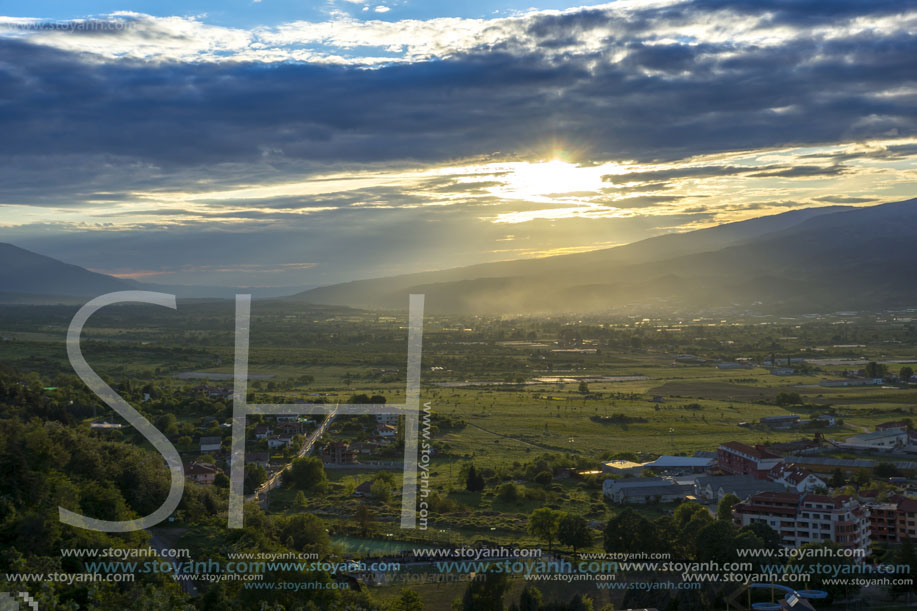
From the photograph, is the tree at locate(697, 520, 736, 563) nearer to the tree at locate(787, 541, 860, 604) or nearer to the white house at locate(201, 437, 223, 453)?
the tree at locate(787, 541, 860, 604)

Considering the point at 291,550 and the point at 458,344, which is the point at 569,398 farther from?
the point at 458,344

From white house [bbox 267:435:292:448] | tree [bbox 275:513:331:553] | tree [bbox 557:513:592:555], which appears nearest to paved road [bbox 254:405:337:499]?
white house [bbox 267:435:292:448]

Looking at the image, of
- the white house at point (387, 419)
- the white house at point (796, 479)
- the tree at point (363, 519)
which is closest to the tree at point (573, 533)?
the tree at point (363, 519)

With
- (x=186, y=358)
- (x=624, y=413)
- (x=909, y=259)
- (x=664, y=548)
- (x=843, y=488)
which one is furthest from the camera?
(x=909, y=259)

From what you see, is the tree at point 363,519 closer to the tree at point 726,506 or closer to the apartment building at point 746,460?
the tree at point 726,506

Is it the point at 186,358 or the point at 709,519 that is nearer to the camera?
the point at 709,519

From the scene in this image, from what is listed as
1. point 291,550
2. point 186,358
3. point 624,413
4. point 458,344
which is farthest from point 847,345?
point 291,550
